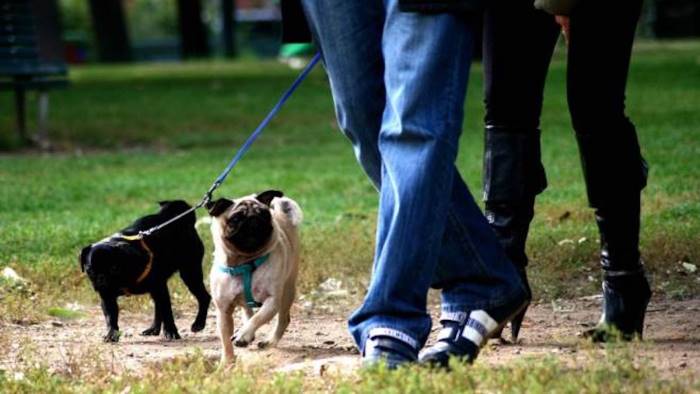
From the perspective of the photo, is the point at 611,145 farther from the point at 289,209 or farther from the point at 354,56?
the point at 289,209

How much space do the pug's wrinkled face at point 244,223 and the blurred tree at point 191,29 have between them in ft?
130

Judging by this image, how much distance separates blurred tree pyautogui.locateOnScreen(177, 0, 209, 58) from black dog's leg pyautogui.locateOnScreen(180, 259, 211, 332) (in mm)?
38565

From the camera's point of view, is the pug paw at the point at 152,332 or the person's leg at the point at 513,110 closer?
the person's leg at the point at 513,110

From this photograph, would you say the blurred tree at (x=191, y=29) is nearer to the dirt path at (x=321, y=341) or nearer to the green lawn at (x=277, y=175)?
the green lawn at (x=277, y=175)

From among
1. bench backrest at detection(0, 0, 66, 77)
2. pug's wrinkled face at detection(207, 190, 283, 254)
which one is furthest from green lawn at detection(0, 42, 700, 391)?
pug's wrinkled face at detection(207, 190, 283, 254)

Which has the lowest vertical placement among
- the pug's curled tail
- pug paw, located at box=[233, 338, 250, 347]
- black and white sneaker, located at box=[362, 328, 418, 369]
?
pug paw, located at box=[233, 338, 250, 347]

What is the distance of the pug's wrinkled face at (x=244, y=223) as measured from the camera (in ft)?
20.1

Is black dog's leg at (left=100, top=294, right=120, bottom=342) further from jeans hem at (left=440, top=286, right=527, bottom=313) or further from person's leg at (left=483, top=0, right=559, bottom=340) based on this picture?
jeans hem at (left=440, top=286, right=527, bottom=313)

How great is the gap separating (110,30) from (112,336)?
3820 centimetres

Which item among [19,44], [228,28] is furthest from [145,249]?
[228,28]

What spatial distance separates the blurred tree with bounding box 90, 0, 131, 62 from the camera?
1682 inches

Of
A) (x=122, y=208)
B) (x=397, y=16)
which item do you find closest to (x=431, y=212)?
(x=397, y=16)

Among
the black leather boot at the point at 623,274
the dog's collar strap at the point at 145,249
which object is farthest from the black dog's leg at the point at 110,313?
the black leather boot at the point at 623,274

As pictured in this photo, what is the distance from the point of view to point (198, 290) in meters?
7.29
